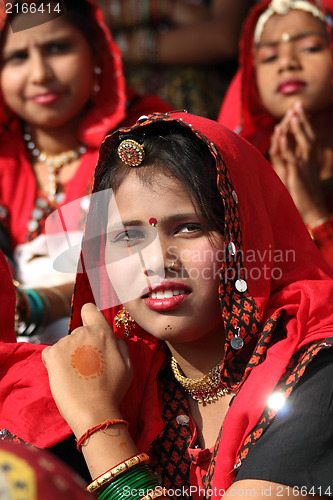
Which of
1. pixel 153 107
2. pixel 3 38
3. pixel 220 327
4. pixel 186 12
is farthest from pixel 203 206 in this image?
pixel 186 12

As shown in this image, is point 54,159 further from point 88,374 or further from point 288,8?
point 88,374

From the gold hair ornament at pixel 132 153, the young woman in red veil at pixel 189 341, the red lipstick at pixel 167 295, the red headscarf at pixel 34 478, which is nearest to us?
the red headscarf at pixel 34 478

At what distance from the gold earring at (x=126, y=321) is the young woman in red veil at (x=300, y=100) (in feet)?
5.09

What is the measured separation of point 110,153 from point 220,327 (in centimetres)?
61

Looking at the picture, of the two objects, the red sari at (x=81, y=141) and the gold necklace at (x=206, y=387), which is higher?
the red sari at (x=81, y=141)

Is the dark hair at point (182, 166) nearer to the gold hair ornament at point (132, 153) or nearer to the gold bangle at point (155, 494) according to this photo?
the gold hair ornament at point (132, 153)

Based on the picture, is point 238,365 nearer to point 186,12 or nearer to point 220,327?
point 220,327

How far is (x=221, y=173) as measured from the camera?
1.99 meters

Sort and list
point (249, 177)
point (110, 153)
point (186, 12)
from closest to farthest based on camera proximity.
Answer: point (249, 177), point (110, 153), point (186, 12)

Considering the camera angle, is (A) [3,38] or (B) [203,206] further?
(A) [3,38]

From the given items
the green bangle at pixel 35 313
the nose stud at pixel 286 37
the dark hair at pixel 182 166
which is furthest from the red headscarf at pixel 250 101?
the dark hair at pixel 182 166

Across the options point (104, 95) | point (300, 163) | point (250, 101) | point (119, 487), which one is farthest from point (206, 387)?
point (250, 101)

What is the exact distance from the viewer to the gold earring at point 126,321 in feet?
7.33

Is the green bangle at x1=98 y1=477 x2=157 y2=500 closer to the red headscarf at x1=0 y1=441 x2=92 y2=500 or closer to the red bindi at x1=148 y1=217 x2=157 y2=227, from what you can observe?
the red bindi at x1=148 y1=217 x2=157 y2=227
